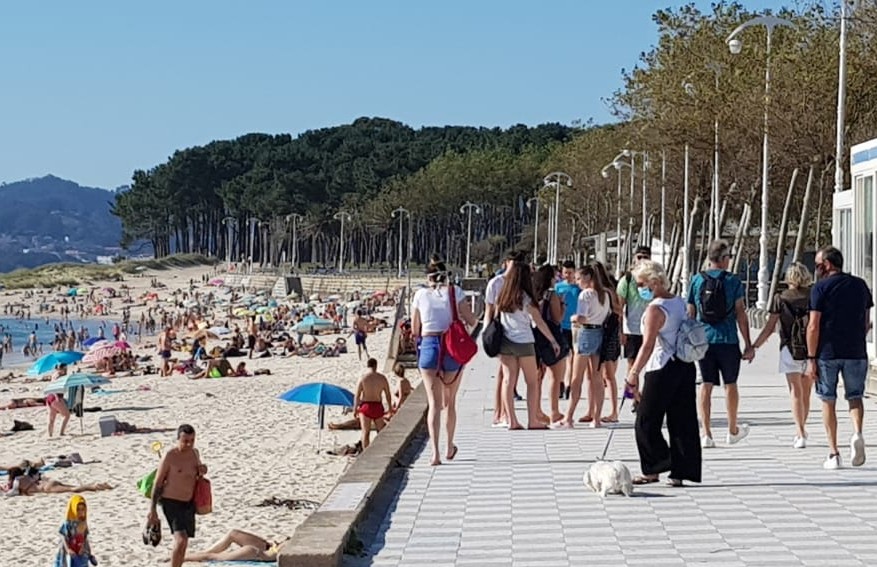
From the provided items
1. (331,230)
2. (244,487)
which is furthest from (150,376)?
(331,230)

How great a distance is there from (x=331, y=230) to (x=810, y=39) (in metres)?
109

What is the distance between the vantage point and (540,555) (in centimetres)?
780

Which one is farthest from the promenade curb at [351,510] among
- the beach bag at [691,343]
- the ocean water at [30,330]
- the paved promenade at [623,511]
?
the ocean water at [30,330]

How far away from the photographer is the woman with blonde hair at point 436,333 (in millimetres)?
11031

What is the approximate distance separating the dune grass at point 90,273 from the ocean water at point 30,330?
106ft

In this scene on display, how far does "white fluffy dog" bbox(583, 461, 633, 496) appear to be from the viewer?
9.59 m

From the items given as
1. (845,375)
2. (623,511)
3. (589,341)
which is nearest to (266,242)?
(589,341)

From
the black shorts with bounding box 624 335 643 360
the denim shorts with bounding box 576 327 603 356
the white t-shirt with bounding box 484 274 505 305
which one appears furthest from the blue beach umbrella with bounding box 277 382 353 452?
the black shorts with bounding box 624 335 643 360

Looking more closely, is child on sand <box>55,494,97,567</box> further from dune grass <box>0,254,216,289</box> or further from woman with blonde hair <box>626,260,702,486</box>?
dune grass <box>0,254,216,289</box>

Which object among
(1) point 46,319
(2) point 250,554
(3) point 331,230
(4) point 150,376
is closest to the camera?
(2) point 250,554

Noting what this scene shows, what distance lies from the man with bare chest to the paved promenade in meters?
1.48

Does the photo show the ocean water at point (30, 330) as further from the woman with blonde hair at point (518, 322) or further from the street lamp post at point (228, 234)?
the woman with blonde hair at point (518, 322)

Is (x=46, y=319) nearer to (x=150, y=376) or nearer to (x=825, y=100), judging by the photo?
(x=150, y=376)

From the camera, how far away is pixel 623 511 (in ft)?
29.8
